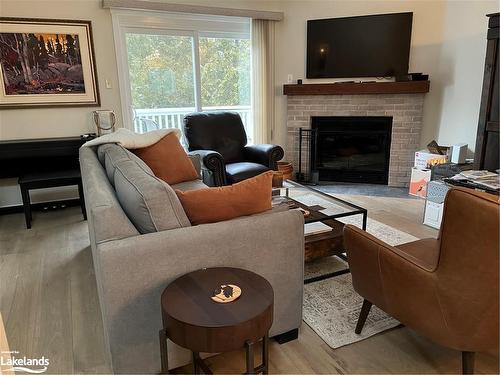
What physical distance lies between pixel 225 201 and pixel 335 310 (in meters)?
0.98

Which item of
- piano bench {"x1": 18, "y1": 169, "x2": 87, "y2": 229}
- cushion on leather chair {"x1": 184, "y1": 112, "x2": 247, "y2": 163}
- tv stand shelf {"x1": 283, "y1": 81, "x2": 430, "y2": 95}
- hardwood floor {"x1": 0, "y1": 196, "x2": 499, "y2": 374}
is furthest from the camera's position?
tv stand shelf {"x1": 283, "y1": 81, "x2": 430, "y2": 95}

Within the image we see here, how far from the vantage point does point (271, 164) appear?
3.80 m

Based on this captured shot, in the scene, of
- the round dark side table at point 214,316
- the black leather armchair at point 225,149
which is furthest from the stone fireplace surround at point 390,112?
the round dark side table at point 214,316

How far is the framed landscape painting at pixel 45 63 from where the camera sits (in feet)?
11.7

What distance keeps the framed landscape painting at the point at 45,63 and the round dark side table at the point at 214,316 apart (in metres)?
3.26

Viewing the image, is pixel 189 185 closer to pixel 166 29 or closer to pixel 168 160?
pixel 168 160

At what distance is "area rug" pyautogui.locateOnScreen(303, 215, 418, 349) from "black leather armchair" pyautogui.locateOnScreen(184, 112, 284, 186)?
4.28ft

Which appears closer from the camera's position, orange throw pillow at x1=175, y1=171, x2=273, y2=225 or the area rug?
orange throw pillow at x1=175, y1=171, x2=273, y2=225

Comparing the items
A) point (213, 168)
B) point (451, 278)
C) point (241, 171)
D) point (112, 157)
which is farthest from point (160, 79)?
point (451, 278)

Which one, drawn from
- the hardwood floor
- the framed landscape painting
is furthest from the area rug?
the framed landscape painting

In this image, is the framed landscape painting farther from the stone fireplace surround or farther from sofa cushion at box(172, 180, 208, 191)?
the stone fireplace surround

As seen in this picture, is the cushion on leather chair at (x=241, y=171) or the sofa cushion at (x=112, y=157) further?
the cushion on leather chair at (x=241, y=171)

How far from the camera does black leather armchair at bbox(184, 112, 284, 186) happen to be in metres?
3.44
